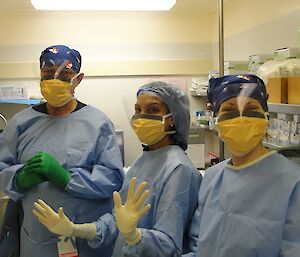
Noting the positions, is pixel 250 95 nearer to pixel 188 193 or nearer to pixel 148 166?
pixel 188 193

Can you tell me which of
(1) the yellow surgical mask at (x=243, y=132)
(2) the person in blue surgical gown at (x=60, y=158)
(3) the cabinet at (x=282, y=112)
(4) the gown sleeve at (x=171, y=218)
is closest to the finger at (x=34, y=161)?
(2) the person in blue surgical gown at (x=60, y=158)

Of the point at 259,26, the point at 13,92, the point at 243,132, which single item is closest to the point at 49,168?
the point at 243,132

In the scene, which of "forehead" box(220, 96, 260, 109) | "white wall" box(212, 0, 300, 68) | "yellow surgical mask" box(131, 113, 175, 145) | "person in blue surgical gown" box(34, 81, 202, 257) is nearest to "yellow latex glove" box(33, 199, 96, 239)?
"person in blue surgical gown" box(34, 81, 202, 257)

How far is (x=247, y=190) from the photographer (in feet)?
3.54

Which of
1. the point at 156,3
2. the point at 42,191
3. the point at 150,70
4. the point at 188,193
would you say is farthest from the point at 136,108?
the point at 150,70

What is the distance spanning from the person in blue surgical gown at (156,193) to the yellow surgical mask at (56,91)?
14.9 inches

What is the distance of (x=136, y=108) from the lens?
63.2 inches

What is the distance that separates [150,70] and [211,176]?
9.75ft

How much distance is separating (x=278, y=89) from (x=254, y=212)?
2.56 feet

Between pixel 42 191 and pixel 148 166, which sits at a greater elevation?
pixel 148 166

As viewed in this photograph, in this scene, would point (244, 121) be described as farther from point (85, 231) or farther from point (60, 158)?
point (60, 158)

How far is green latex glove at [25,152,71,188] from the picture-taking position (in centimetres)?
155

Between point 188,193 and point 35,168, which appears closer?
point 188,193

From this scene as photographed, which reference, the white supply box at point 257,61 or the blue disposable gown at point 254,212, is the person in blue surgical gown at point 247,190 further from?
the white supply box at point 257,61
